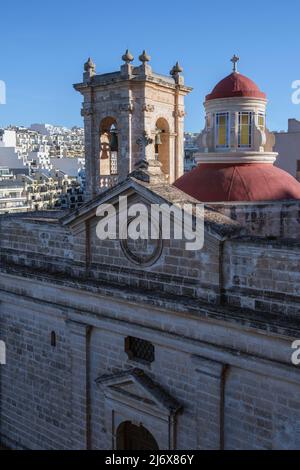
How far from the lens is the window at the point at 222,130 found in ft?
46.2

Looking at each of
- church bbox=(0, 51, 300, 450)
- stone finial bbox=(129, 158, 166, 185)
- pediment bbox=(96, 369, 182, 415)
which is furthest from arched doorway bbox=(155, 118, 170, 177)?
pediment bbox=(96, 369, 182, 415)

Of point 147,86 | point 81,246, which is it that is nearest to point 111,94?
point 147,86

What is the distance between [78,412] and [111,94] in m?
9.34

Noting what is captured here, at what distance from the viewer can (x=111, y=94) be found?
16.2 meters

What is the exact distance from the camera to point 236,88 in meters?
14.1

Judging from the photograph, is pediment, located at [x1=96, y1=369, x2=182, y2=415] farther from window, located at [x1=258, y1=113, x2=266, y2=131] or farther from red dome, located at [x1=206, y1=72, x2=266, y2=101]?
red dome, located at [x1=206, y1=72, x2=266, y2=101]

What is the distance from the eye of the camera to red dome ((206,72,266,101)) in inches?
555

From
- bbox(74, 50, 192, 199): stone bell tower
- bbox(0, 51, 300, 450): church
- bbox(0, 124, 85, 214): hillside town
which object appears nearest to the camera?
bbox(0, 51, 300, 450): church

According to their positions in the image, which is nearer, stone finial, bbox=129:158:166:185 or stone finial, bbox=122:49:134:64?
stone finial, bbox=129:158:166:185

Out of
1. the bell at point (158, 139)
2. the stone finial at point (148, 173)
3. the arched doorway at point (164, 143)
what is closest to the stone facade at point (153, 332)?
the stone finial at point (148, 173)

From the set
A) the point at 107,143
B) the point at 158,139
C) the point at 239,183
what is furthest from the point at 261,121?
the point at 107,143

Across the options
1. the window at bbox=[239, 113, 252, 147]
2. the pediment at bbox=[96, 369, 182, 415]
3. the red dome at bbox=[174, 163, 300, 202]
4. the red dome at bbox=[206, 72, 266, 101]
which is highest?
the red dome at bbox=[206, 72, 266, 101]

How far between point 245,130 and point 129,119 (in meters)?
3.54

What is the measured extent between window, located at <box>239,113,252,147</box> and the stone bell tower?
107 inches
